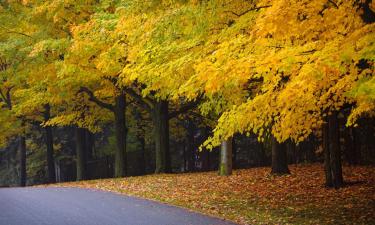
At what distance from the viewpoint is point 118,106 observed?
26.9 m

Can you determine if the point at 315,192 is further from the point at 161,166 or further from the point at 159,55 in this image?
the point at 161,166

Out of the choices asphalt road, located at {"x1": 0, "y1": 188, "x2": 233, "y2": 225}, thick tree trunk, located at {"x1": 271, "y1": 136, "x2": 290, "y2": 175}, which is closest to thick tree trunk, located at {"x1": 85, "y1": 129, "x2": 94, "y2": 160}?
thick tree trunk, located at {"x1": 271, "y1": 136, "x2": 290, "y2": 175}

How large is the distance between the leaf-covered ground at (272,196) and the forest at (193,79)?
3.37ft

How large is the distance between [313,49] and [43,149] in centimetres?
3343

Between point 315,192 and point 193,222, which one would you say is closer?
point 193,222

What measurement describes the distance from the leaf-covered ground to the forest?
1.03m

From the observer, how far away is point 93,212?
11641 mm

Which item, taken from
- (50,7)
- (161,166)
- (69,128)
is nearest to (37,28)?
(50,7)

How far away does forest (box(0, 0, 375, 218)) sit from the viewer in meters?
9.10

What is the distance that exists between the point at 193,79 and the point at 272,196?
610 cm

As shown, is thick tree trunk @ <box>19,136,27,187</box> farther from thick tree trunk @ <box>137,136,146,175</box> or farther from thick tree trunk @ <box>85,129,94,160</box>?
thick tree trunk @ <box>137,136,146,175</box>

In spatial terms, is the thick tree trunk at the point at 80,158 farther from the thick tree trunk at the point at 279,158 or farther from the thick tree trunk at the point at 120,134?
the thick tree trunk at the point at 279,158

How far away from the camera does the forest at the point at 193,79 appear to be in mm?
9102

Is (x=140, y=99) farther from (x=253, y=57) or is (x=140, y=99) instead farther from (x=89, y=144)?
(x=253, y=57)
